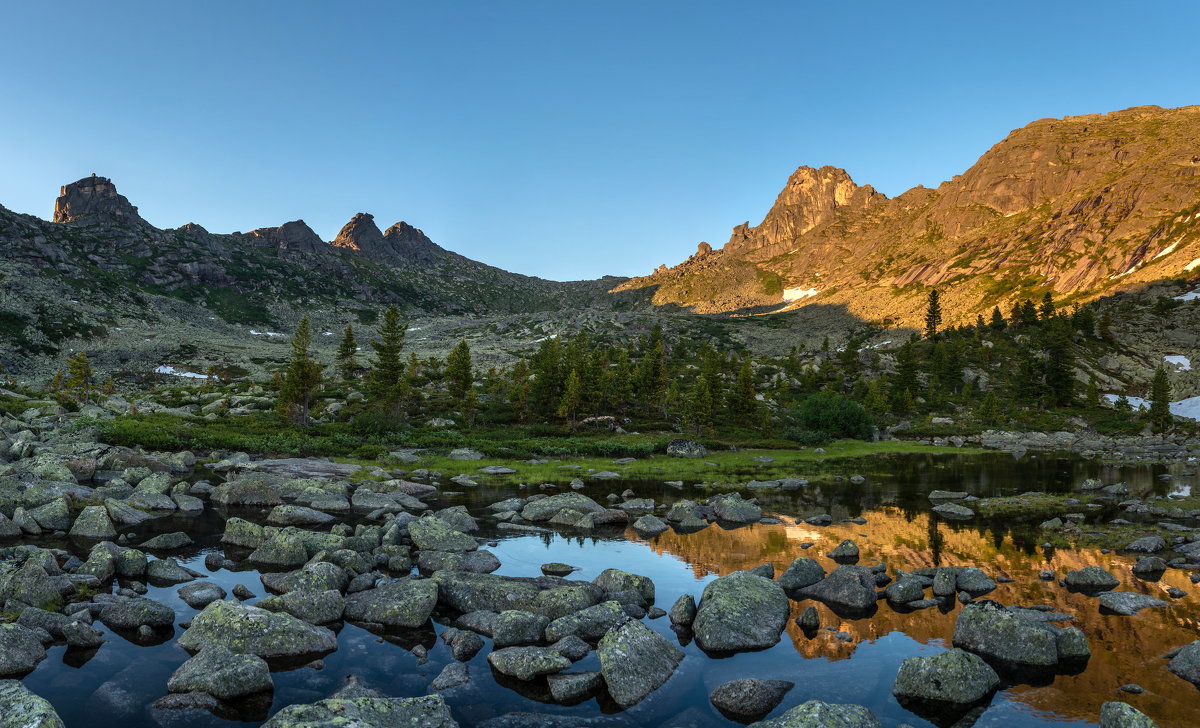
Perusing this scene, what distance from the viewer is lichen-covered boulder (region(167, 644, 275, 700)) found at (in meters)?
13.2

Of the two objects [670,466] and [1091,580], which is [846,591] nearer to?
[1091,580]

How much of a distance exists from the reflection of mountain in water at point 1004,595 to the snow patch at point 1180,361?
127 meters

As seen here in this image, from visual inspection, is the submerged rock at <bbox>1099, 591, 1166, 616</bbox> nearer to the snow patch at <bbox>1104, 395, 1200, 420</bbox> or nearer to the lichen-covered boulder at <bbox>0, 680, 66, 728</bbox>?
the lichen-covered boulder at <bbox>0, 680, 66, 728</bbox>

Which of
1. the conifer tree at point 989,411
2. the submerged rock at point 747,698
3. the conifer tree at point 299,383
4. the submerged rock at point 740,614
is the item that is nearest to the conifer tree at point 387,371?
the conifer tree at point 299,383

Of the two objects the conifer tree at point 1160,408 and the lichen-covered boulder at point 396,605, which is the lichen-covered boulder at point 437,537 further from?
the conifer tree at point 1160,408

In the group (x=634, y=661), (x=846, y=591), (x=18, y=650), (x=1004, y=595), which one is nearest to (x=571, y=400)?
(x=846, y=591)

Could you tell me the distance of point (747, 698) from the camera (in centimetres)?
1360

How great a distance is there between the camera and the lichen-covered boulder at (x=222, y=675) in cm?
1321

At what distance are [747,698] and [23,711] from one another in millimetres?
13764

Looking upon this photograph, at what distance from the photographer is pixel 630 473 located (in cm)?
5041

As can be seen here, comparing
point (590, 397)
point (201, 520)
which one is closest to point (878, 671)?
point (201, 520)

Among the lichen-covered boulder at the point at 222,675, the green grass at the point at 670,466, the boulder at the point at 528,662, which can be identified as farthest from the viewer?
the green grass at the point at 670,466

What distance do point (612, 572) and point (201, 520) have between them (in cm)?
2216

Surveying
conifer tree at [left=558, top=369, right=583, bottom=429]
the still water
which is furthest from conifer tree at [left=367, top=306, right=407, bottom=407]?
the still water
